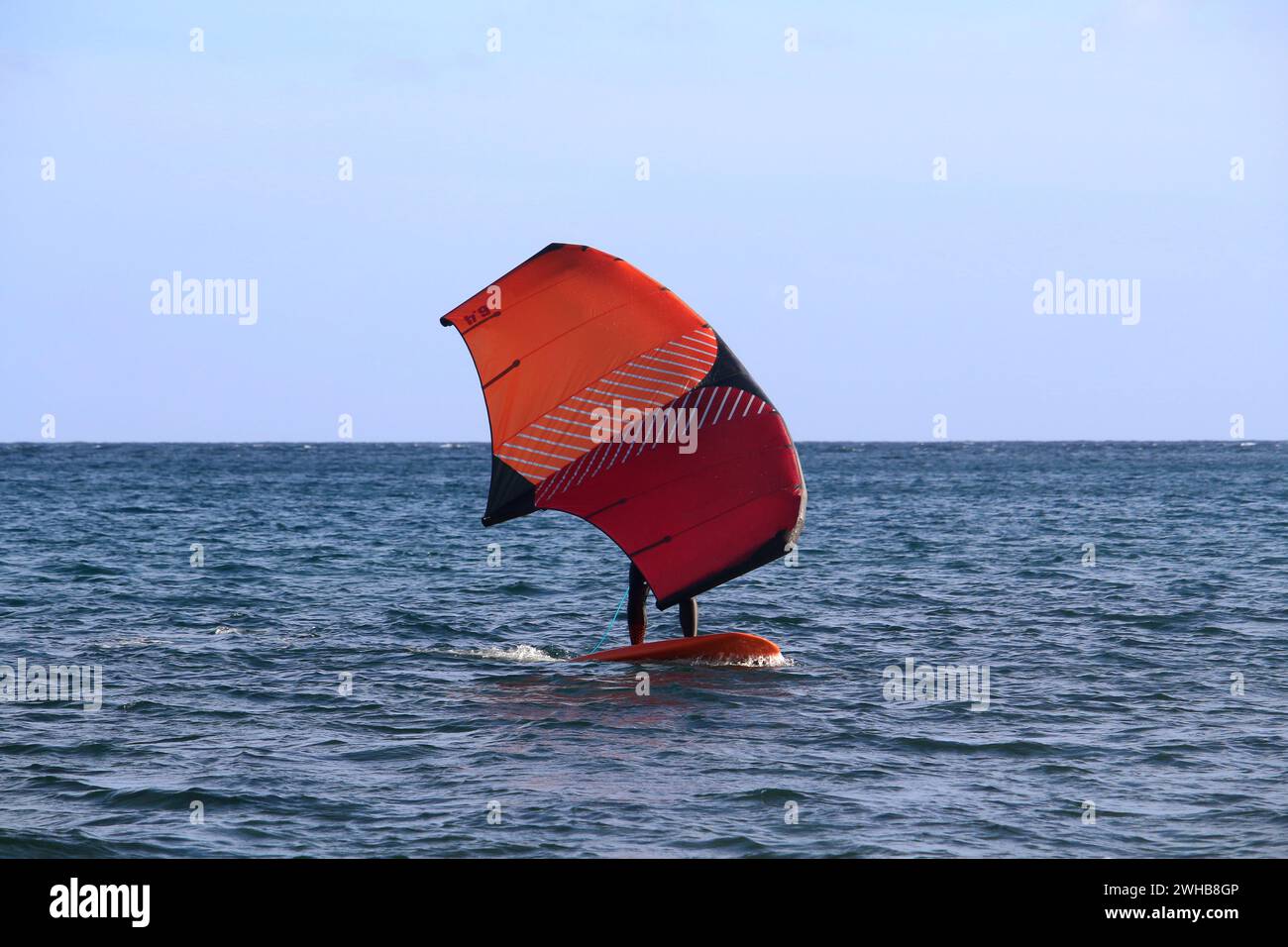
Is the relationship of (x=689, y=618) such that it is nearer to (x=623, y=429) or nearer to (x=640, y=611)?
(x=640, y=611)

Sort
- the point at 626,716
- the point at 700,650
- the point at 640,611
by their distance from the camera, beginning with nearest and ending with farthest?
the point at 626,716 < the point at 700,650 < the point at 640,611

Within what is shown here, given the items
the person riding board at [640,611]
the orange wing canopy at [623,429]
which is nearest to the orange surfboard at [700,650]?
the person riding board at [640,611]

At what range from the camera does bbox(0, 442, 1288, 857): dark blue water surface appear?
10.0 m

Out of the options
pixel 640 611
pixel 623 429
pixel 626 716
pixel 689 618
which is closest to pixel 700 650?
pixel 689 618

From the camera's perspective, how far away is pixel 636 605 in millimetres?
16766

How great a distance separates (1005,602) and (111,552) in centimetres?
2174

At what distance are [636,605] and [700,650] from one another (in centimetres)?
108

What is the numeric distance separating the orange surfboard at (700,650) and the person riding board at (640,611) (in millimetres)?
214

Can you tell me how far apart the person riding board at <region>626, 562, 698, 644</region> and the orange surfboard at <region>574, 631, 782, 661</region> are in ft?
0.70

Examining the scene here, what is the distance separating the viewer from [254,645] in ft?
60.0

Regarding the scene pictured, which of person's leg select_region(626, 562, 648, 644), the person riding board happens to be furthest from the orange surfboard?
person's leg select_region(626, 562, 648, 644)

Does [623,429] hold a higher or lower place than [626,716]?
higher

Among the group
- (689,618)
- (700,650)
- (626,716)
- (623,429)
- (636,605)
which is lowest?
(626,716)
